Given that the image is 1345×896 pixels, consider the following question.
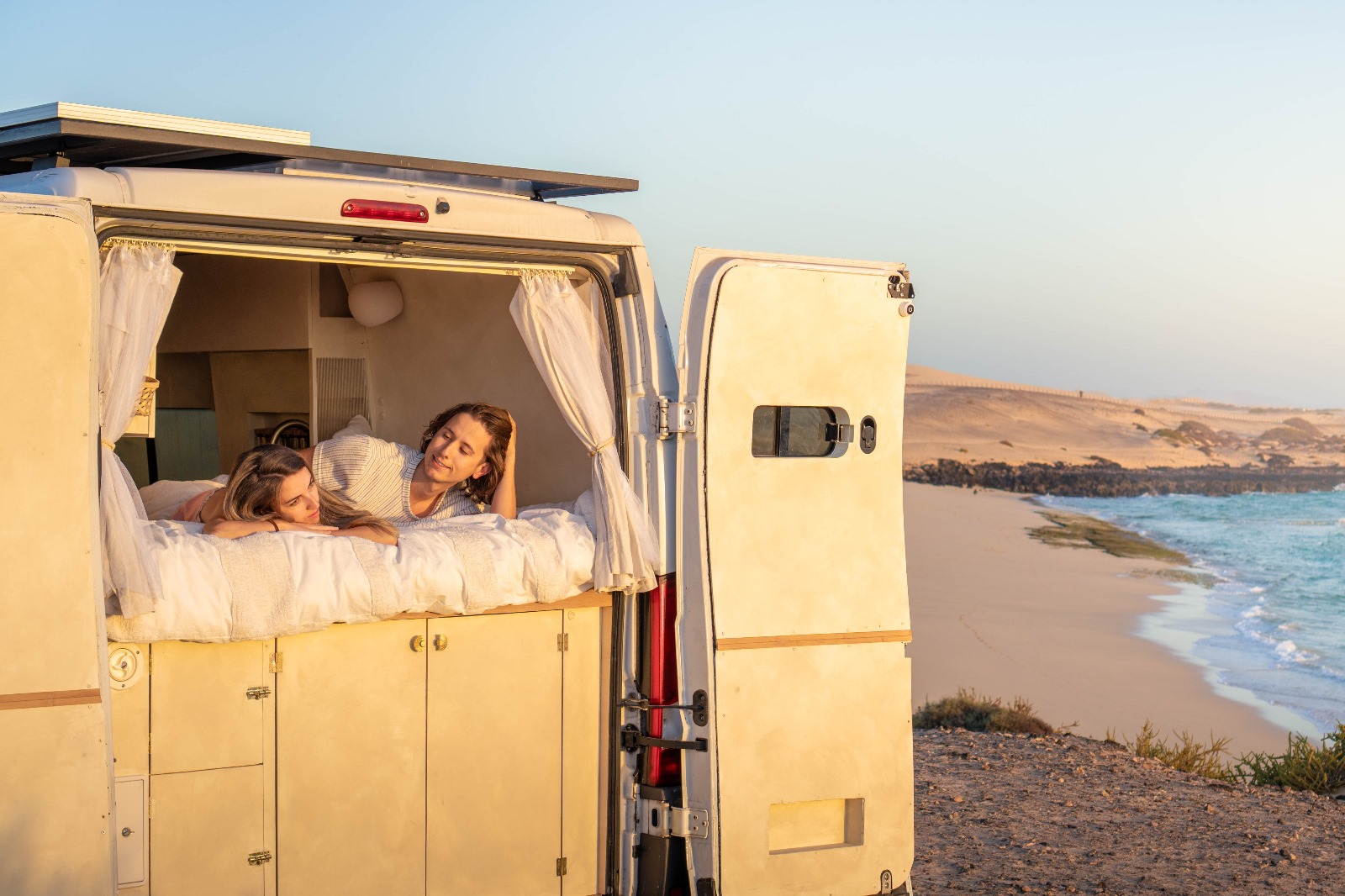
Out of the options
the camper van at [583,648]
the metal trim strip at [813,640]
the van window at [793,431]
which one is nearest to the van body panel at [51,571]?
the camper van at [583,648]

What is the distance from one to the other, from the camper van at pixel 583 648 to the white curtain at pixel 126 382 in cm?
5

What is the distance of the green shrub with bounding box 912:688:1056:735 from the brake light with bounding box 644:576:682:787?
238 inches

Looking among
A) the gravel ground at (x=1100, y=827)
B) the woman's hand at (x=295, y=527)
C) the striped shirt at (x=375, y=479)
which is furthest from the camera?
the gravel ground at (x=1100, y=827)

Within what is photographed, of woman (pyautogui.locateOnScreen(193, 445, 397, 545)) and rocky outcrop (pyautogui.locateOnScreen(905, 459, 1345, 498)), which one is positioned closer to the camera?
woman (pyautogui.locateOnScreen(193, 445, 397, 545))

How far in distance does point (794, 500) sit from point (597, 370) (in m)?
0.79

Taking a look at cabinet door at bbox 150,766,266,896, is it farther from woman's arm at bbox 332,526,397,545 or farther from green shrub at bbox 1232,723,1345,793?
green shrub at bbox 1232,723,1345,793

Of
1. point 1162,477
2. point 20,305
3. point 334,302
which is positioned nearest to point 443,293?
point 334,302

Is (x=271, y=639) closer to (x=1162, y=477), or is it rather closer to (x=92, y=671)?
(x=92, y=671)

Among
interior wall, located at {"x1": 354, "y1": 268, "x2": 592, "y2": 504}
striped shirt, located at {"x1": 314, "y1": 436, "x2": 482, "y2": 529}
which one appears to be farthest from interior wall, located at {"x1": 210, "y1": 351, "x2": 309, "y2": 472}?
striped shirt, located at {"x1": 314, "y1": 436, "x2": 482, "y2": 529}

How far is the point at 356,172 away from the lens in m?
4.75

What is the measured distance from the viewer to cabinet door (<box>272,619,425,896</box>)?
4383 millimetres

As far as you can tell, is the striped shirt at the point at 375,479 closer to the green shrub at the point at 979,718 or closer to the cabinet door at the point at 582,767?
the cabinet door at the point at 582,767

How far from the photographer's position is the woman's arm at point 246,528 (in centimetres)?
457

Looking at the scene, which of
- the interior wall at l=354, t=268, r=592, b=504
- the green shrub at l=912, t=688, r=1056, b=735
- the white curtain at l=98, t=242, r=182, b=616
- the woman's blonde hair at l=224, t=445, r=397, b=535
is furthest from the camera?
the green shrub at l=912, t=688, r=1056, b=735
